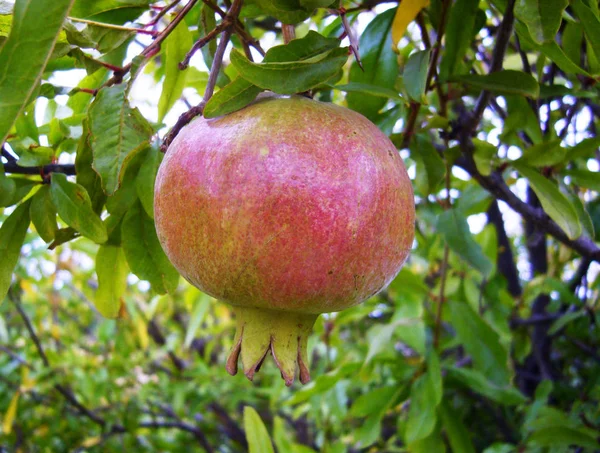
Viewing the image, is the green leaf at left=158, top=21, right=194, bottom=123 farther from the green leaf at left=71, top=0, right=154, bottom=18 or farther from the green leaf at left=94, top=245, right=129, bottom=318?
the green leaf at left=94, top=245, right=129, bottom=318

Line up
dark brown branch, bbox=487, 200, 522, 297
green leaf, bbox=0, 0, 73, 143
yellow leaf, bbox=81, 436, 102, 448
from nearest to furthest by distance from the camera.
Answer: green leaf, bbox=0, 0, 73, 143
dark brown branch, bbox=487, 200, 522, 297
yellow leaf, bbox=81, 436, 102, 448

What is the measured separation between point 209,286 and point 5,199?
40 cm

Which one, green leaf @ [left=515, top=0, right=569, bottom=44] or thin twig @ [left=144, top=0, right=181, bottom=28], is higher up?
thin twig @ [left=144, top=0, right=181, bottom=28]

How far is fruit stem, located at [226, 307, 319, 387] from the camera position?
759mm

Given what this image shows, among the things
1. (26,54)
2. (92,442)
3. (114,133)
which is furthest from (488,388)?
(92,442)

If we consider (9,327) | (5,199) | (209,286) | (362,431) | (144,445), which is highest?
(5,199)

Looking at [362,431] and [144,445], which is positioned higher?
[362,431]

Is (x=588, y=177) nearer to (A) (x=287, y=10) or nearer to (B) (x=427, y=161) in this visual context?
(B) (x=427, y=161)

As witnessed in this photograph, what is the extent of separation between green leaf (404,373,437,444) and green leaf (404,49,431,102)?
83 cm

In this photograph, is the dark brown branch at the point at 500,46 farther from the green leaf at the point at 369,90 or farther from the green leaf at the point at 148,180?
the green leaf at the point at 148,180

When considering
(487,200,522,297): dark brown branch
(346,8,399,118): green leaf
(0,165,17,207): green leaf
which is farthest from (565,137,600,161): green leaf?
(487,200,522,297): dark brown branch

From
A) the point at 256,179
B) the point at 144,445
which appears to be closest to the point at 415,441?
the point at 256,179

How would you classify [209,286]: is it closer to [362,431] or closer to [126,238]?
[126,238]

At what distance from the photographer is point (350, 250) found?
644 mm
